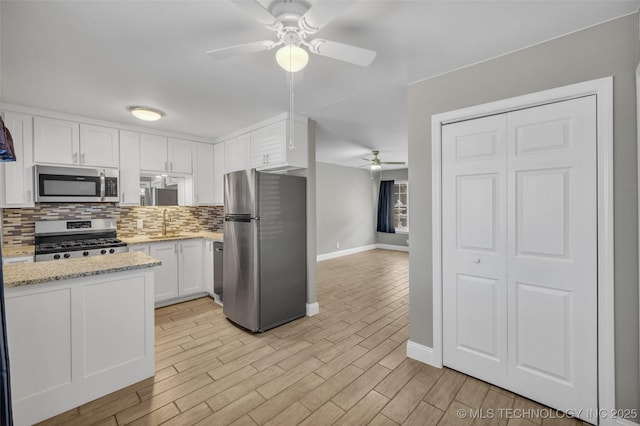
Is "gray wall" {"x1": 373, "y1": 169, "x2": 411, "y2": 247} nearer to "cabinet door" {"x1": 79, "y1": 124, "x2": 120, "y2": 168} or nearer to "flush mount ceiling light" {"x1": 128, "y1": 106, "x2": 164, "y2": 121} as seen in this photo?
→ "flush mount ceiling light" {"x1": 128, "y1": 106, "x2": 164, "y2": 121}

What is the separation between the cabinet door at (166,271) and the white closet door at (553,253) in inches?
151

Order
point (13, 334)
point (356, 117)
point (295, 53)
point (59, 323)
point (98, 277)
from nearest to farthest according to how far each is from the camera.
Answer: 1. point (295, 53)
2. point (13, 334)
3. point (59, 323)
4. point (98, 277)
5. point (356, 117)

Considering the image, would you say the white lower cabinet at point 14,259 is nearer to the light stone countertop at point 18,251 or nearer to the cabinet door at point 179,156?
the light stone countertop at point 18,251

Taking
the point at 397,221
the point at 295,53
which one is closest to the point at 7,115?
the point at 295,53

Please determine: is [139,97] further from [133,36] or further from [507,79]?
[507,79]

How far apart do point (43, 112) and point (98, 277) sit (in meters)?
2.47

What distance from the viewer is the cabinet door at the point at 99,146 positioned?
3398 millimetres

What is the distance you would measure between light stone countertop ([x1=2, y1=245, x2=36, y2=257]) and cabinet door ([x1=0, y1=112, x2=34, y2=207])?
473 mm

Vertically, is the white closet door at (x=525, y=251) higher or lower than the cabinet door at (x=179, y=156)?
lower

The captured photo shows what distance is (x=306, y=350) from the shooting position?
8.67ft

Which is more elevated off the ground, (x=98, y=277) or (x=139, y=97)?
(x=139, y=97)

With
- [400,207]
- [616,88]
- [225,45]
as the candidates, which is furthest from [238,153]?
[400,207]

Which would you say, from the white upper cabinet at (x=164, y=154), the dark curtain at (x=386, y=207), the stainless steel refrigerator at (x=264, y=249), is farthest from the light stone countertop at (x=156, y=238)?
the dark curtain at (x=386, y=207)

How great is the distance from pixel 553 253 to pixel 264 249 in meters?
2.47
